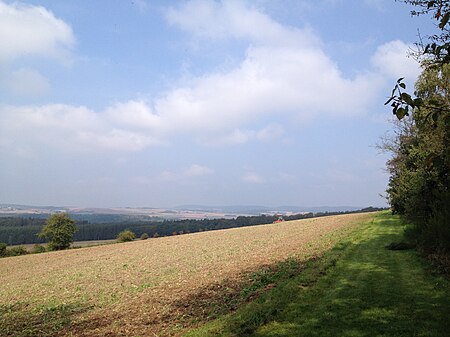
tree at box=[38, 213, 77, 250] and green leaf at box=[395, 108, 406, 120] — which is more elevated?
green leaf at box=[395, 108, 406, 120]

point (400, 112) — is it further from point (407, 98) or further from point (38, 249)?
point (38, 249)

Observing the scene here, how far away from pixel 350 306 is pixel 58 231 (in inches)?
3377

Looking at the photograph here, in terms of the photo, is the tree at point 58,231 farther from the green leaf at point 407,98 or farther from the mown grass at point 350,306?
the green leaf at point 407,98

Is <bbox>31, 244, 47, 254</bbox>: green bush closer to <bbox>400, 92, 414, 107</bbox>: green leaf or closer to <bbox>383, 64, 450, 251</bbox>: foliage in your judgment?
<bbox>383, 64, 450, 251</bbox>: foliage

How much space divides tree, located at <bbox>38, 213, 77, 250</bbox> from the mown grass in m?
81.1

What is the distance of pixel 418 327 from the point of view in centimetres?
884

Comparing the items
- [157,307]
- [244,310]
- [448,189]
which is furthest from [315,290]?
[448,189]

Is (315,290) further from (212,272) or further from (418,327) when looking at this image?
(212,272)

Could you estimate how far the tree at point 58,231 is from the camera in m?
82.4

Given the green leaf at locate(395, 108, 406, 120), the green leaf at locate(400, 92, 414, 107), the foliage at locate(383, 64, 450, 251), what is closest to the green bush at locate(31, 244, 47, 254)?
the foliage at locate(383, 64, 450, 251)

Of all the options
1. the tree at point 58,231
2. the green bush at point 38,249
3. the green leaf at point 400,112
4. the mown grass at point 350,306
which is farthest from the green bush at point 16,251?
the green leaf at point 400,112

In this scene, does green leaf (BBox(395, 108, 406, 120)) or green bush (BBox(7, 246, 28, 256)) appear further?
green bush (BBox(7, 246, 28, 256))

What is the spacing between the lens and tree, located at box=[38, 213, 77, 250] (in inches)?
3243

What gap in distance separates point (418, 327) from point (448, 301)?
285cm
